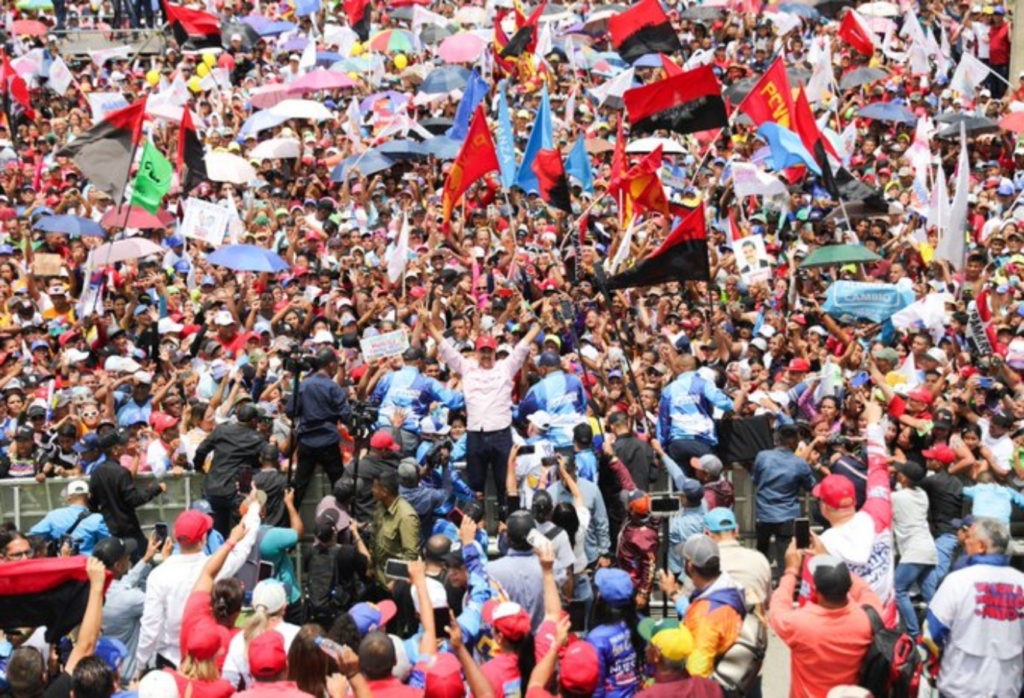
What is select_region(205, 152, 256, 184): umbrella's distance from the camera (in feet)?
71.4

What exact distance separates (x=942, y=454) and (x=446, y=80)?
47.6ft

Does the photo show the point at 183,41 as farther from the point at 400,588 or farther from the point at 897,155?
the point at 400,588

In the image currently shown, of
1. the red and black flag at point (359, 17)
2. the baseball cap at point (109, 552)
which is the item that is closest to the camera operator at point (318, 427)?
the baseball cap at point (109, 552)

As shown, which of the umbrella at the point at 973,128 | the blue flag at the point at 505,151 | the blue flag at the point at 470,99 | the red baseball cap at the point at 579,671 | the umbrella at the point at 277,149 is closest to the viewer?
the red baseball cap at the point at 579,671

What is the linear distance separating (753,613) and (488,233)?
10965mm

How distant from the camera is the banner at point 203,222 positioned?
60.3 feet

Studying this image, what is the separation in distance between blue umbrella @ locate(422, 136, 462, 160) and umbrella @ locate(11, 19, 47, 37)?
10.8m

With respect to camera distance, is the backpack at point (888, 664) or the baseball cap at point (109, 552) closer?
the backpack at point (888, 664)

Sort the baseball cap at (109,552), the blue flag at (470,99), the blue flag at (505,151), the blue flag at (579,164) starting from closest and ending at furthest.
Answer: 1. the baseball cap at (109,552)
2. the blue flag at (505,151)
3. the blue flag at (579,164)
4. the blue flag at (470,99)

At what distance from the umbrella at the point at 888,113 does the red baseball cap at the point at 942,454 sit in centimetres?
1171

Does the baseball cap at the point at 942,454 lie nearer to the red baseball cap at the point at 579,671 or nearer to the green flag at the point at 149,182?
the red baseball cap at the point at 579,671

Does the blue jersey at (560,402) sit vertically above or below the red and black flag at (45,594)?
below

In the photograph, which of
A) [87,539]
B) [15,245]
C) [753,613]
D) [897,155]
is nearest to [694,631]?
[753,613]

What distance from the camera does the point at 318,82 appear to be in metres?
24.8
